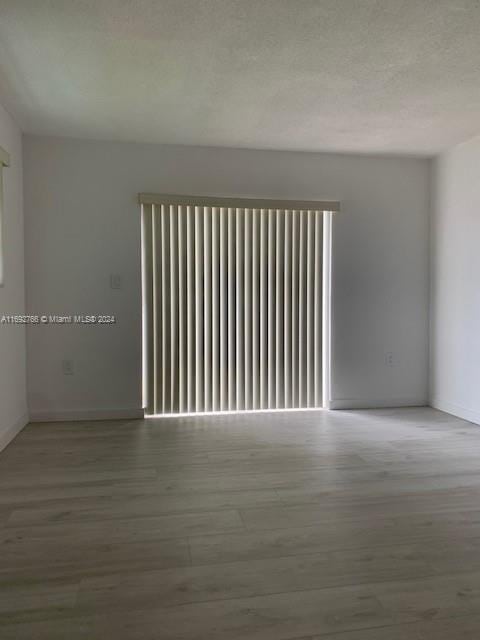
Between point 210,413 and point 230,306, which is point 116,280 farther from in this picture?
point 210,413

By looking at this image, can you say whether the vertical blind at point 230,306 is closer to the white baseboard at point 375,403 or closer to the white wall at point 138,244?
the white wall at point 138,244

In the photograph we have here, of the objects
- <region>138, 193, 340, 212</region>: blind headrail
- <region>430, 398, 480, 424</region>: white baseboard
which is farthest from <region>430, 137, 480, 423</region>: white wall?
<region>138, 193, 340, 212</region>: blind headrail

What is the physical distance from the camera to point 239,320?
13.9 ft

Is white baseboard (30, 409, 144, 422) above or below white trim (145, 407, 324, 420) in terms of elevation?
above

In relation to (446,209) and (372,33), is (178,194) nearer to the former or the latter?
(372,33)

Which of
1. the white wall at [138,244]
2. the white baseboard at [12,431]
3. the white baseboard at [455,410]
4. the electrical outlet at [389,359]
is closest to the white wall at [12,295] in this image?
the white baseboard at [12,431]

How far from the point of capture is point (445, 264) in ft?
14.3

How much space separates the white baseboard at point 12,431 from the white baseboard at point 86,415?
0.39 feet

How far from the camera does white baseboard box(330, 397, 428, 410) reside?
14.6ft

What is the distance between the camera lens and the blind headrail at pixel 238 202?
4004 millimetres

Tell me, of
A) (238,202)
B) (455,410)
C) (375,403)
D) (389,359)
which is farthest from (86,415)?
(455,410)

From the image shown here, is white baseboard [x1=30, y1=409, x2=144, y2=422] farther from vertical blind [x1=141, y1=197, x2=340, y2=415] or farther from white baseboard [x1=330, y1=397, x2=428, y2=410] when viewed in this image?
white baseboard [x1=330, y1=397, x2=428, y2=410]

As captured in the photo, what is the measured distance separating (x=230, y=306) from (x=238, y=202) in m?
0.94

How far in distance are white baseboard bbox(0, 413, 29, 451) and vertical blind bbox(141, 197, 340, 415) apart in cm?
101
